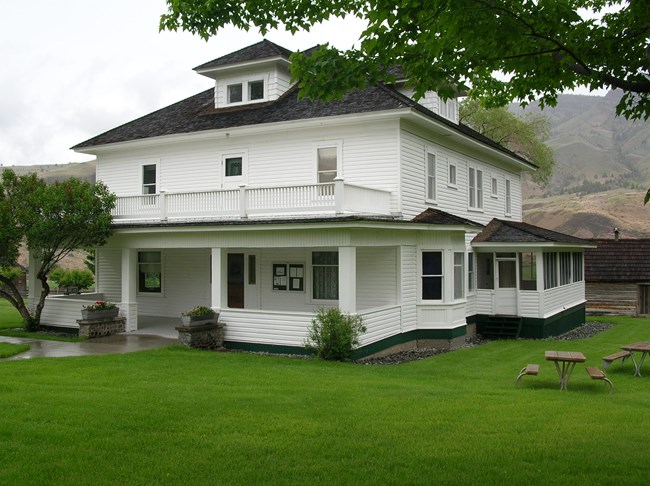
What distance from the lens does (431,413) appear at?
31.1ft

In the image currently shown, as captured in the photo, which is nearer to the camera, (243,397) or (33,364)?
(243,397)

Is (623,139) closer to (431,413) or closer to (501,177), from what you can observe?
(501,177)

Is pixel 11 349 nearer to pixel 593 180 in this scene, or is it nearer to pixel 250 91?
pixel 250 91

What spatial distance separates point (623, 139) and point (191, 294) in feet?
560

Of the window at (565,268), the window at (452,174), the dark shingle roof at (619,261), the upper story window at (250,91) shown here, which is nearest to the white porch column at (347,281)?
the window at (452,174)

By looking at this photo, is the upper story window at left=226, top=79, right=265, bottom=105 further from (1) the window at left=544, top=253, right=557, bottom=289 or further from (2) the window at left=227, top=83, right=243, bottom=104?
(1) the window at left=544, top=253, right=557, bottom=289

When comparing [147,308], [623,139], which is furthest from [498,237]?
[623,139]

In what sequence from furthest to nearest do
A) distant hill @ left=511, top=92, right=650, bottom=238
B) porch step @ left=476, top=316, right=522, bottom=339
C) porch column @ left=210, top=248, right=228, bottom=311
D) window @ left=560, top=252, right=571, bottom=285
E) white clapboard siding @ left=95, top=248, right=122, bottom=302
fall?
distant hill @ left=511, top=92, right=650, bottom=238, window @ left=560, top=252, right=571, bottom=285, white clapboard siding @ left=95, top=248, right=122, bottom=302, porch step @ left=476, top=316, right=522, bottom=339, porch column @ left=210, top=248, right=228, bottom=311

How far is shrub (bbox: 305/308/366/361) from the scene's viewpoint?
1580cm

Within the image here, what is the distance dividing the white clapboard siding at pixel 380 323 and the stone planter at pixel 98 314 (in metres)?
7.97

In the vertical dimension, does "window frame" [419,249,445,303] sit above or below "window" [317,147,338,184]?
below

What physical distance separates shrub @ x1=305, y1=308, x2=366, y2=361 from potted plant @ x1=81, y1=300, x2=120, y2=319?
7.13 metres

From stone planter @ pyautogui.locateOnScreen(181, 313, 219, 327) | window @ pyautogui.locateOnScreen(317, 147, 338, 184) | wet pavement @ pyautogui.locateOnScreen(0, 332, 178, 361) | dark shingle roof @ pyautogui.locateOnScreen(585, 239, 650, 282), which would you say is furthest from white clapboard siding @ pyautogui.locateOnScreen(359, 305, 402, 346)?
dark shingle roof @ pyautogui.locateOnScreen(585, 239, 650, 282)

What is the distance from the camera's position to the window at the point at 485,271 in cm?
2489
